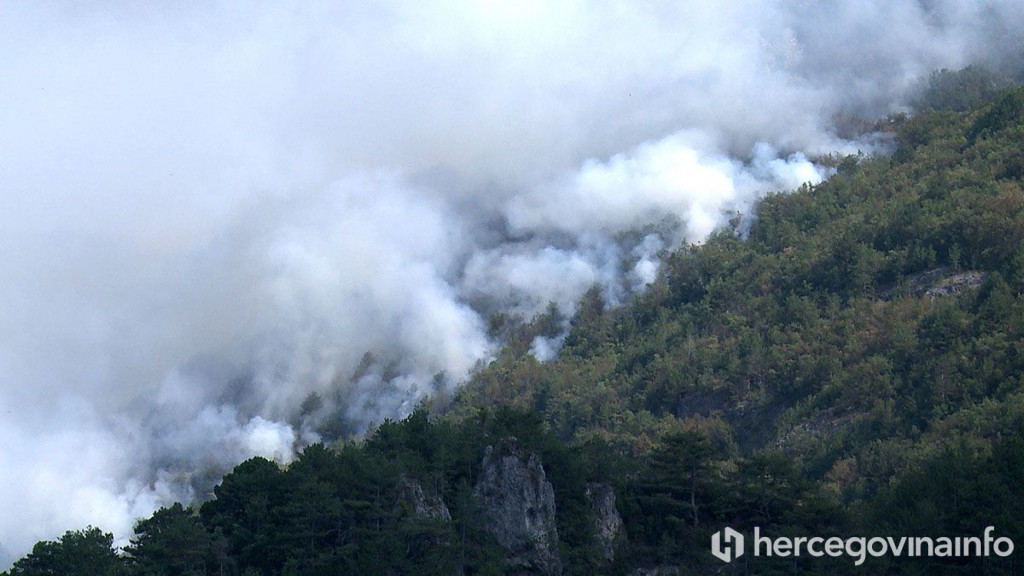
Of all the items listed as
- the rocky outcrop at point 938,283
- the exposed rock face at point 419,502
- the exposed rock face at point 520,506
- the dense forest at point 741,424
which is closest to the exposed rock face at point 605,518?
the dense forest at point 741,424

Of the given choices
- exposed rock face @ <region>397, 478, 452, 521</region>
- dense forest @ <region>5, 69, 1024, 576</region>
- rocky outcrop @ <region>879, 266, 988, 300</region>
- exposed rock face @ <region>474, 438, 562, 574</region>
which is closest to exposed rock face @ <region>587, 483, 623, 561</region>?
dense forest @ <region>5, 69, 1024, 576</region>

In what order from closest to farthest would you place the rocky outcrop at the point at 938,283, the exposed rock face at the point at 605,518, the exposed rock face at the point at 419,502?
the exposed rock face at the point at 419,502, the exposed rock face at the point at 605,518, the rocky outcrop at the point at 938,283

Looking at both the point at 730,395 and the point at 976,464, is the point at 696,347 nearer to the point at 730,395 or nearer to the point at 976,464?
the point at 730,395

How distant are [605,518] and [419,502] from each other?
9.53 m

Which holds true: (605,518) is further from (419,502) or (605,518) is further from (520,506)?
(419,502)

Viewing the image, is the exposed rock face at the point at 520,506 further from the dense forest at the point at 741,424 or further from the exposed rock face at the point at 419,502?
the exposed rock face at the point at 419,502

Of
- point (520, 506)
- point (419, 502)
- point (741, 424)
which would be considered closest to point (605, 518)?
point (520, 506)

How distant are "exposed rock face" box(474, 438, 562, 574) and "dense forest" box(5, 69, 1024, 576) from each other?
116 mm

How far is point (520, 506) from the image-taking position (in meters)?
71.0

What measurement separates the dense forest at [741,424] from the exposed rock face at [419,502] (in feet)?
0.45

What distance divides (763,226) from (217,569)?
71696 mm

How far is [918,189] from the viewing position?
396 feet

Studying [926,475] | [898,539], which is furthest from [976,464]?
[898,539]

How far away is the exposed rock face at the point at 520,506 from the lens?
69.8 meters
